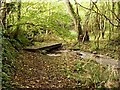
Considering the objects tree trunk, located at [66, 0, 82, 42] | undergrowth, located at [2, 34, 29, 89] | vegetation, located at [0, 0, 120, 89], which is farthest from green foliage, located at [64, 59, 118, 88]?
undergrowth, located at [2, 34, 29, 89]

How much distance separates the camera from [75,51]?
239 centimetres

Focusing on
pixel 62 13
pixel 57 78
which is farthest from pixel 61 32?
pixel 57 78

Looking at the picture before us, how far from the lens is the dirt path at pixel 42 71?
1750 millimetres

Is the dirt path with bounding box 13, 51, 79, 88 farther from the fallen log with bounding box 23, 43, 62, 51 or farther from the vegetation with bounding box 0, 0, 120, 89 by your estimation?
the fallen log with bounding box 23, 43, 62, 51

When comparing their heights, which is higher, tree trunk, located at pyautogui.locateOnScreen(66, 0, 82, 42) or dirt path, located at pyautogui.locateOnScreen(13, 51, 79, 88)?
tree trunk, located at pyautogui.locateOnScreen(66, 0, 82, 42)

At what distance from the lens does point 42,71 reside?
1918mm

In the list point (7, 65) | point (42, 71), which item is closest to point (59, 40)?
point (42, 71)

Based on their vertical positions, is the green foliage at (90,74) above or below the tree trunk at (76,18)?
below

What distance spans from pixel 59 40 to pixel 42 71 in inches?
17.8

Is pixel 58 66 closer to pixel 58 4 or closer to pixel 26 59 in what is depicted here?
pixel 26 59

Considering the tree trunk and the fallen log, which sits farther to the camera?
the fallen log

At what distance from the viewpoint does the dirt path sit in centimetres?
175

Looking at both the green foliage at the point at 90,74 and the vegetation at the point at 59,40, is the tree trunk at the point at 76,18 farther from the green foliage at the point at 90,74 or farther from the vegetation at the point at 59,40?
the green foliage at the point at 90,74

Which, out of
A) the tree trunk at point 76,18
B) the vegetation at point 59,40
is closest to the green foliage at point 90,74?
the vegetation at point 59,40
